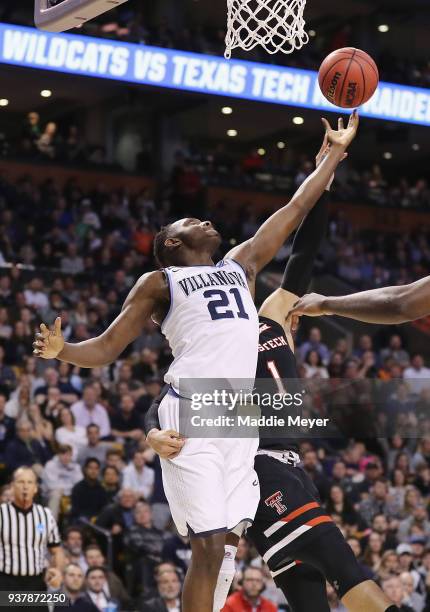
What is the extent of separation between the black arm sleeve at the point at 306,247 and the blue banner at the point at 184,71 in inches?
431

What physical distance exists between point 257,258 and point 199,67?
490 inches

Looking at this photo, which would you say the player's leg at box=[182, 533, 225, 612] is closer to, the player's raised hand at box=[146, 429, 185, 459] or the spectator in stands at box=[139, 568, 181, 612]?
the player's raised hand at box=[146, 429, 185, 459]

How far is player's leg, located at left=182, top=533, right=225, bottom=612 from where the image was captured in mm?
4797

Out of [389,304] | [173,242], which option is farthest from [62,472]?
[389,304]

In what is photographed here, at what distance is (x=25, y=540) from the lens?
8.83 metres

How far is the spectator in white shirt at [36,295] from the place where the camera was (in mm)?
14867

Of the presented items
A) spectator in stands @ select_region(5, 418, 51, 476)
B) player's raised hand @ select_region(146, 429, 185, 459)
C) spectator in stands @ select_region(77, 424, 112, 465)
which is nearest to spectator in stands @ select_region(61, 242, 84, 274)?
spectator in stands @ select_region(77, 424, 112, 465)

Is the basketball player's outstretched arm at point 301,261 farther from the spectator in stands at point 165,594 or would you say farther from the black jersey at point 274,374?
the spectator in stands at point 165,594

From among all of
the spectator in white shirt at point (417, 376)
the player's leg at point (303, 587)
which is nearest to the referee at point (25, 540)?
the player's leg at point (303, 587)

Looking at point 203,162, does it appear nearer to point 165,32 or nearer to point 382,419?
point 165,32

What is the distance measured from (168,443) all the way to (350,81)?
2270 mm

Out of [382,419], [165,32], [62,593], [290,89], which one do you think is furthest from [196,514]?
[165,32]

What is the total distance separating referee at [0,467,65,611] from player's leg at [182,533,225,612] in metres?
4.13

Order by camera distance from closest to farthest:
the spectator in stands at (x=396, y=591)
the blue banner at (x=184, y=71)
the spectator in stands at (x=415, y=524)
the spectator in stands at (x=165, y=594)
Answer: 1. the spectator in stands at (x=165, y=594)
2. the spectator in stands at (x=396, y=591)
3. the spectator in stands at (x=415, y=524)
4. the blue banner at (x=184, y=71)
